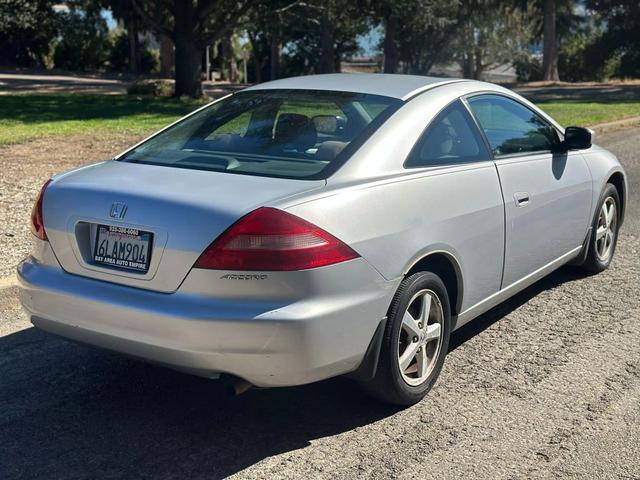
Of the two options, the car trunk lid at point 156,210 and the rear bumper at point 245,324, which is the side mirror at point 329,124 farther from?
the rear bumper at point 245,324

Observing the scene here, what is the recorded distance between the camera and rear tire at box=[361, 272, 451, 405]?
4.00 m

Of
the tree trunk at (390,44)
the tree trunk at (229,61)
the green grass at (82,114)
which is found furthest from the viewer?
the tree trunk at (229,61)

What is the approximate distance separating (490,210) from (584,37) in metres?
51.5

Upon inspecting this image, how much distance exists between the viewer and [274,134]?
4.61 m

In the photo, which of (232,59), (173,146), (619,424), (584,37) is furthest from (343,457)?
(584,37)

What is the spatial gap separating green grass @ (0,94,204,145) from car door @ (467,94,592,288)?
8619 millimetres

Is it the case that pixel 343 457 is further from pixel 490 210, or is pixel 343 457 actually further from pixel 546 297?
pixel 546 297

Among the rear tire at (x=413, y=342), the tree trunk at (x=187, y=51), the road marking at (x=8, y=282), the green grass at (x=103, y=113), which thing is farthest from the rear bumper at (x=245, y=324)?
the tree trunk at (x=187, y=51)

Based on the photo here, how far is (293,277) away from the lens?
3.54m

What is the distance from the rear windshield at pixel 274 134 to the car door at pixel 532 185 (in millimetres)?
853

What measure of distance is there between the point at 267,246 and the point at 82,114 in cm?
1419

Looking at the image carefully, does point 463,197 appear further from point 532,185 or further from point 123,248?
point 123,248

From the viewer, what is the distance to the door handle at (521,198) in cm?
501

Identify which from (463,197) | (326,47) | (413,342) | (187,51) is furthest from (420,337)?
(326,47)
